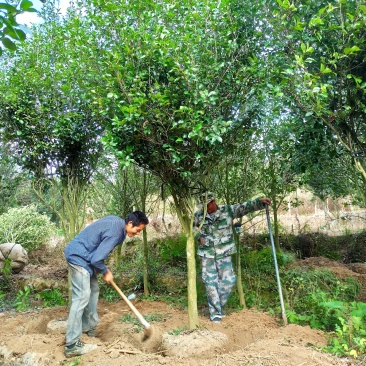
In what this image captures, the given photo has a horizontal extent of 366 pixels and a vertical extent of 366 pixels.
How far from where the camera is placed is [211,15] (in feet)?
13.0

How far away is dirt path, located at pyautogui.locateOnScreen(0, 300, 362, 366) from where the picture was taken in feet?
11.8

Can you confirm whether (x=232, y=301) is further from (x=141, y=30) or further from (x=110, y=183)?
(x=141, y=30)

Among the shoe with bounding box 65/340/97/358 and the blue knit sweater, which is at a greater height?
the blue knit sweater

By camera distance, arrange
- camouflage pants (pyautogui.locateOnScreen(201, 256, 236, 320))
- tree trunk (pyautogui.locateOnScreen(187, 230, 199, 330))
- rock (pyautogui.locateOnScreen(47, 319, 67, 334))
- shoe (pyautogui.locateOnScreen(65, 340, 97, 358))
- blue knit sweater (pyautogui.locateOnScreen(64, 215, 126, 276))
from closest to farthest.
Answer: shoe (pyautogui.locateOnScreen(65, 340, 97, 358))
blue knit sweater (pyautogui.locateOnScreen(64, 215, 126, 276))
tree trunk (pyautogui.locateOnScreen(187, 230, 199, 330))
rock (pyautogui.locateOnScreen(47, 319, 67, 334))
camouflage pants (pyautogui.locateOnScreen(201, 256, 236, 320))

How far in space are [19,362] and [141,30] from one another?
159 inches

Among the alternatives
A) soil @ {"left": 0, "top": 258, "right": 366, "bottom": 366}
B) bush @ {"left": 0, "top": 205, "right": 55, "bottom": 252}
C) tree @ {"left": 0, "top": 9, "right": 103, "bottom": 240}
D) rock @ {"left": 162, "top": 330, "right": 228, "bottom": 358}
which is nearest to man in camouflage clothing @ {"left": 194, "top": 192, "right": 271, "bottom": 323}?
soil @ {"left": 0, "top": 258, "right": 366, "bottom": 366}

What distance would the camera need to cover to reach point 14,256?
991 cm

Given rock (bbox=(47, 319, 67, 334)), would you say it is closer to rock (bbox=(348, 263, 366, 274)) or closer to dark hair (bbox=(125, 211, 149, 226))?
dark hair (bbox=(125, 211, 149, 226))

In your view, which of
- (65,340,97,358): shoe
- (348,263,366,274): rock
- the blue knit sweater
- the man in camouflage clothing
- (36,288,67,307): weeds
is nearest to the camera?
(65,340,97,358): shoe

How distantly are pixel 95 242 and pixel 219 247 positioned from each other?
2095mm

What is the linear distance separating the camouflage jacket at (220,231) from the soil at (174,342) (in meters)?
0.99

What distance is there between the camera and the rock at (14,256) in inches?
386

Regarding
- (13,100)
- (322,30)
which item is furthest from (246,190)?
(13,100)

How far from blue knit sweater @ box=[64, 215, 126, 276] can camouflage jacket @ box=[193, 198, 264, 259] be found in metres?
1.70
